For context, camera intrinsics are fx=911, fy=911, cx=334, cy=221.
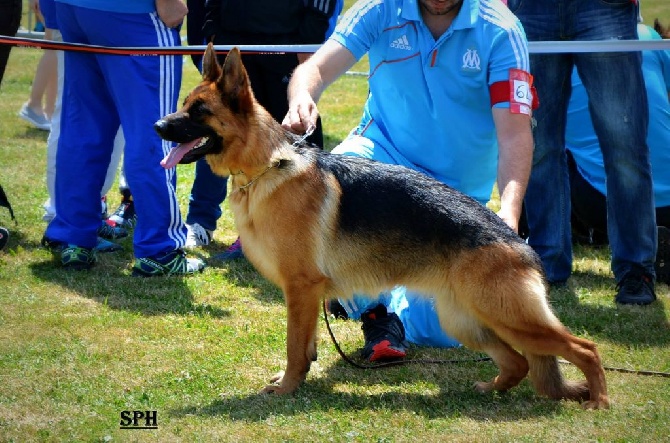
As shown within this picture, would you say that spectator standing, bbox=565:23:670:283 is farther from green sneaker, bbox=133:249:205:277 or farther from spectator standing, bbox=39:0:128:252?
spectator standing, bbox=39:0:128:252

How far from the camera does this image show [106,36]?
5.39 m

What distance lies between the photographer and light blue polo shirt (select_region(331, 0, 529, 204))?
14.2ft

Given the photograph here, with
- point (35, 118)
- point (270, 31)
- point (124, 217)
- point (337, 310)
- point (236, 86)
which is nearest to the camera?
point (236, 86)

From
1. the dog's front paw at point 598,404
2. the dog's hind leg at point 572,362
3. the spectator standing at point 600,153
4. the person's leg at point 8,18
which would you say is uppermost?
the person's leg at point 8,18

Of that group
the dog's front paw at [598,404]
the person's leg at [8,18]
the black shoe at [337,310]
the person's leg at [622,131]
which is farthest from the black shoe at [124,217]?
the dog's front paw at [598,404]

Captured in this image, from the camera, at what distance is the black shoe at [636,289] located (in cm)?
534

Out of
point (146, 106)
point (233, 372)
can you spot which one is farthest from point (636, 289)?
point (146, 106)

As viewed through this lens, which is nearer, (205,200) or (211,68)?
(211,68)

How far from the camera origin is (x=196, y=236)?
257 inches

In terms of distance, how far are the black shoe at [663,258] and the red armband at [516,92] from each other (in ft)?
6.56

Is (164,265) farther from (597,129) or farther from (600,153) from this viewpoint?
(600,153)

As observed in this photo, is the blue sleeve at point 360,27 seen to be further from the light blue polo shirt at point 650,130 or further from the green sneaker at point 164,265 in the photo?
Answer: the light blue polo shirt at point 650,130

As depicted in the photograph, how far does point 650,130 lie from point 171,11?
10.7 feet

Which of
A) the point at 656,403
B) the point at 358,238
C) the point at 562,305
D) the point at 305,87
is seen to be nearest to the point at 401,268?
the point at 358,238
